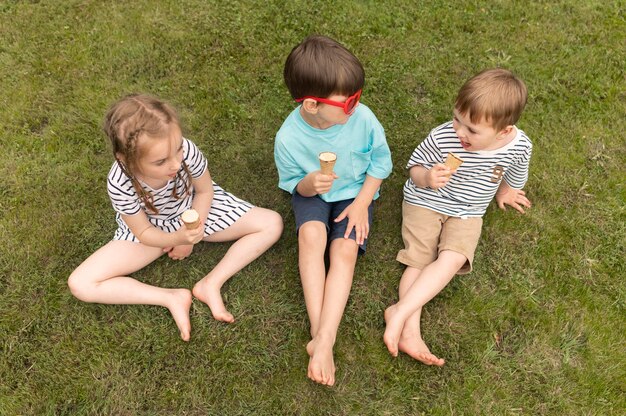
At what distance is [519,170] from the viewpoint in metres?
3.28

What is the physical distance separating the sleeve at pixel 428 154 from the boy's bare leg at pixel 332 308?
681 mm

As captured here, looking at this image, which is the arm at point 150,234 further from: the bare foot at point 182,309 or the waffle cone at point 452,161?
the waffle cone at point 452,161

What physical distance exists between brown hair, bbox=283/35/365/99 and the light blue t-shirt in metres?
0.33

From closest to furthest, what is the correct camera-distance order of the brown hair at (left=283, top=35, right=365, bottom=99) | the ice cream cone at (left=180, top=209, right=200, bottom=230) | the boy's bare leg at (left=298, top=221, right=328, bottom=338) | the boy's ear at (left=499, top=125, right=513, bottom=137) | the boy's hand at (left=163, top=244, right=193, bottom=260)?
the ice cream cone at (left=180, top=209, right=200, bottom=230) < the brown hair at (left=283, top=35, right=365, bottom=99) < the boy's ear at (left=499, top=125, right=513, bottom=137) < the boy's bare leg at (left=298, top=221, right=328, bottom=338) < the boy's hand at (left=163, top=244, right=193, bottom=260)

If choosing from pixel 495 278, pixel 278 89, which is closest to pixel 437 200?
pixel 495 278

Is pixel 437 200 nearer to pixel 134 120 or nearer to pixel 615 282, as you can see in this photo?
pixel 615 282

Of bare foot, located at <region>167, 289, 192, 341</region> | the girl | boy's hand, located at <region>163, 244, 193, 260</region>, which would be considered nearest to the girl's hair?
the girl

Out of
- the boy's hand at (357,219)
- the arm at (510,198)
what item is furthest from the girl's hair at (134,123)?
the arm at (510,198)

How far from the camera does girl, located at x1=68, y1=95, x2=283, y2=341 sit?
2463mm

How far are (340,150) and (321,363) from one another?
4.14ft

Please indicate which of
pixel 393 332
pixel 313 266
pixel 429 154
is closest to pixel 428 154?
pixel 429 154

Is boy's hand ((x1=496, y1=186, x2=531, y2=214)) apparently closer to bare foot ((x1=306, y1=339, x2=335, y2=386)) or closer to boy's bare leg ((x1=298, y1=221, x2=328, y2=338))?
boy's bare leg ((x1=298, y1=221, x2=328, y2=338))

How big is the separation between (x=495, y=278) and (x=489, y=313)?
0.87 feet

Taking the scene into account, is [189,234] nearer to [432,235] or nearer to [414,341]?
[414,341]
